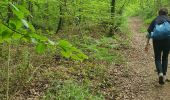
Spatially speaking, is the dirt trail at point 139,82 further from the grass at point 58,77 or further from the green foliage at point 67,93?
the green foliage at point 67,93

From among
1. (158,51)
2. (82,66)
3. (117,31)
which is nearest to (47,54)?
(82,66)

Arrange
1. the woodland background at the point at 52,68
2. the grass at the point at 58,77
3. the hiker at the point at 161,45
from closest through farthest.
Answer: the woodland background at the point at 52,68
the grass at the point at 58,77
the hiker at the point at 161,45

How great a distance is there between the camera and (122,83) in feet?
28.9

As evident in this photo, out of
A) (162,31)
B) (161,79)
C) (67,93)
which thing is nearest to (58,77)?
(67,93)

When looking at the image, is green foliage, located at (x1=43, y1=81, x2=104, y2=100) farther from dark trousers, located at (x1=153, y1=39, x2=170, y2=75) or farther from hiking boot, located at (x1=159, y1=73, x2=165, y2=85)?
dark trousers, located at (x1=153, y1=39, x2=170, y2=75)

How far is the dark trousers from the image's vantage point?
27.3ft

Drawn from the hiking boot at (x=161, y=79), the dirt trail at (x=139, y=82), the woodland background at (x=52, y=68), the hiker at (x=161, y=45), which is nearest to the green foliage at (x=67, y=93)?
the woodland background at (x=52, y=68)

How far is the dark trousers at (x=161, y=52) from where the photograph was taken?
27.3 feet

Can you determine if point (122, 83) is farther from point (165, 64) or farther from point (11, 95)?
point (11, 95)

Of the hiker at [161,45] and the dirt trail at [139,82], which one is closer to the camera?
the dirt trail at [139,82]

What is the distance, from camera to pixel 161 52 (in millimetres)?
8750

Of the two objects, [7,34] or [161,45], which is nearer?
[7,34]

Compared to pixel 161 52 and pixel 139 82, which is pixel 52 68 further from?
pixel 161 52

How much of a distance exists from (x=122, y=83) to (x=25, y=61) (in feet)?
8.92
